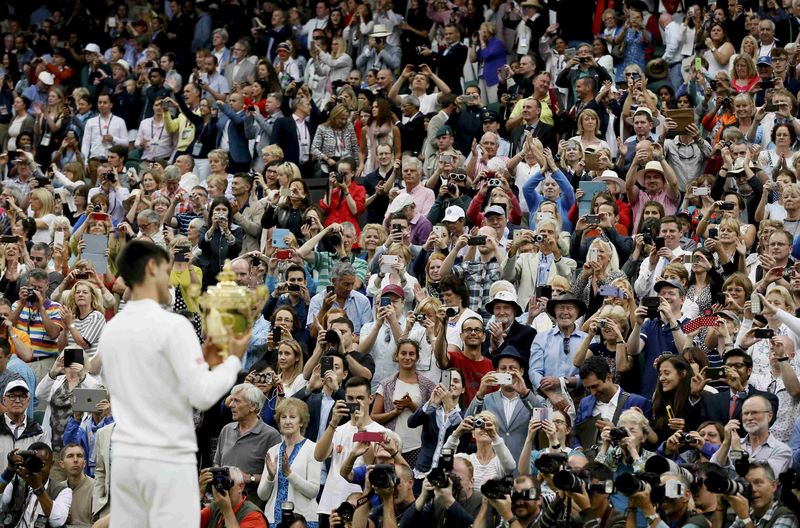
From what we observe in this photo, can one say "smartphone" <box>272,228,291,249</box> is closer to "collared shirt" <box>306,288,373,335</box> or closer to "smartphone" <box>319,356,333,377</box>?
"collared shirt" <box>306,288,373,335</box>

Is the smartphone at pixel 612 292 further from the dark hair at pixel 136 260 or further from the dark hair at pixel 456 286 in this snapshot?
the dark hair at pixel 136 260

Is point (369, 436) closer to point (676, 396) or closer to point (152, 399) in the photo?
point (676, 396)

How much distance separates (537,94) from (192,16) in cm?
732

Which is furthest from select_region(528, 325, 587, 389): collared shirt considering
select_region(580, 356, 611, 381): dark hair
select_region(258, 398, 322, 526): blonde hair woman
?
select_region(258, 398, 322, 526): blonde hair woman

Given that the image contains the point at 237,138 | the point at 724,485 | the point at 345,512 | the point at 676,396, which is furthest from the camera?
the point at 237,138

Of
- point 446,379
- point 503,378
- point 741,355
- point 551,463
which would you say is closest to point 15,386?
point 446,379

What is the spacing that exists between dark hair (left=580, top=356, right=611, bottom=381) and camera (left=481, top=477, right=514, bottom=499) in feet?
5.63

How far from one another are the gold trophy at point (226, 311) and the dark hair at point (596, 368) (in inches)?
180

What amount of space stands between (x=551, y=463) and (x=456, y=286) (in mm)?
3497

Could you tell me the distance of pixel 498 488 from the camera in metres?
9.25

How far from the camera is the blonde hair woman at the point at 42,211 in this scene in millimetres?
16297

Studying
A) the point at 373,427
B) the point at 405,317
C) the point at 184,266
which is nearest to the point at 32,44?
the point at 184,266

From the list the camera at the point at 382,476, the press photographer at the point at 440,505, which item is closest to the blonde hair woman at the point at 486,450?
the press photographer at the point at 440,505

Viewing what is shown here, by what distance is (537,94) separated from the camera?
1653cm
